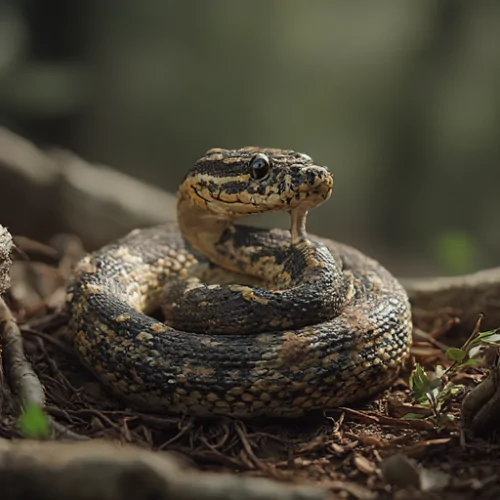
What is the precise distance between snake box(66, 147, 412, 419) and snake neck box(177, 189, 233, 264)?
0.5 inches

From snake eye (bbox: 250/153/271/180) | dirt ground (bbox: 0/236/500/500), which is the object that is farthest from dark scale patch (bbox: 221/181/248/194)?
dirt ground (bbox: 0/236/500/500)

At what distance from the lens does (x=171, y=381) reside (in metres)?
4.18

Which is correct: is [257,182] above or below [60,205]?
above

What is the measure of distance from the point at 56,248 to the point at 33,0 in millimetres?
4909

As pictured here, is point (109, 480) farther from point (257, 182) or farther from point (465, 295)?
point (465, 295)

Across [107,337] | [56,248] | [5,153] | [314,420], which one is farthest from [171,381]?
[5,153]

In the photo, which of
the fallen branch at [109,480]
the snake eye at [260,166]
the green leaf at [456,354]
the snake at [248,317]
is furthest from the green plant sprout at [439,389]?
the snake eye at [260,166]

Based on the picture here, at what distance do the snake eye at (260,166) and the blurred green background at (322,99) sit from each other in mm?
6939

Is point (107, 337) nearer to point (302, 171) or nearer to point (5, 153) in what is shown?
point (302, 171)

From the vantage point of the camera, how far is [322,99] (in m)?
13.2

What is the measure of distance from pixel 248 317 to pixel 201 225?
4.34ft

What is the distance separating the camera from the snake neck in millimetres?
5324

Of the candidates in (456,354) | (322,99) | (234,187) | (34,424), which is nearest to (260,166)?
(234,187)

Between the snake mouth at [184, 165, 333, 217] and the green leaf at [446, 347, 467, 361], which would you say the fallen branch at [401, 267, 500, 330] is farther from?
the snake mouth at [184, 165, 333, 217]
